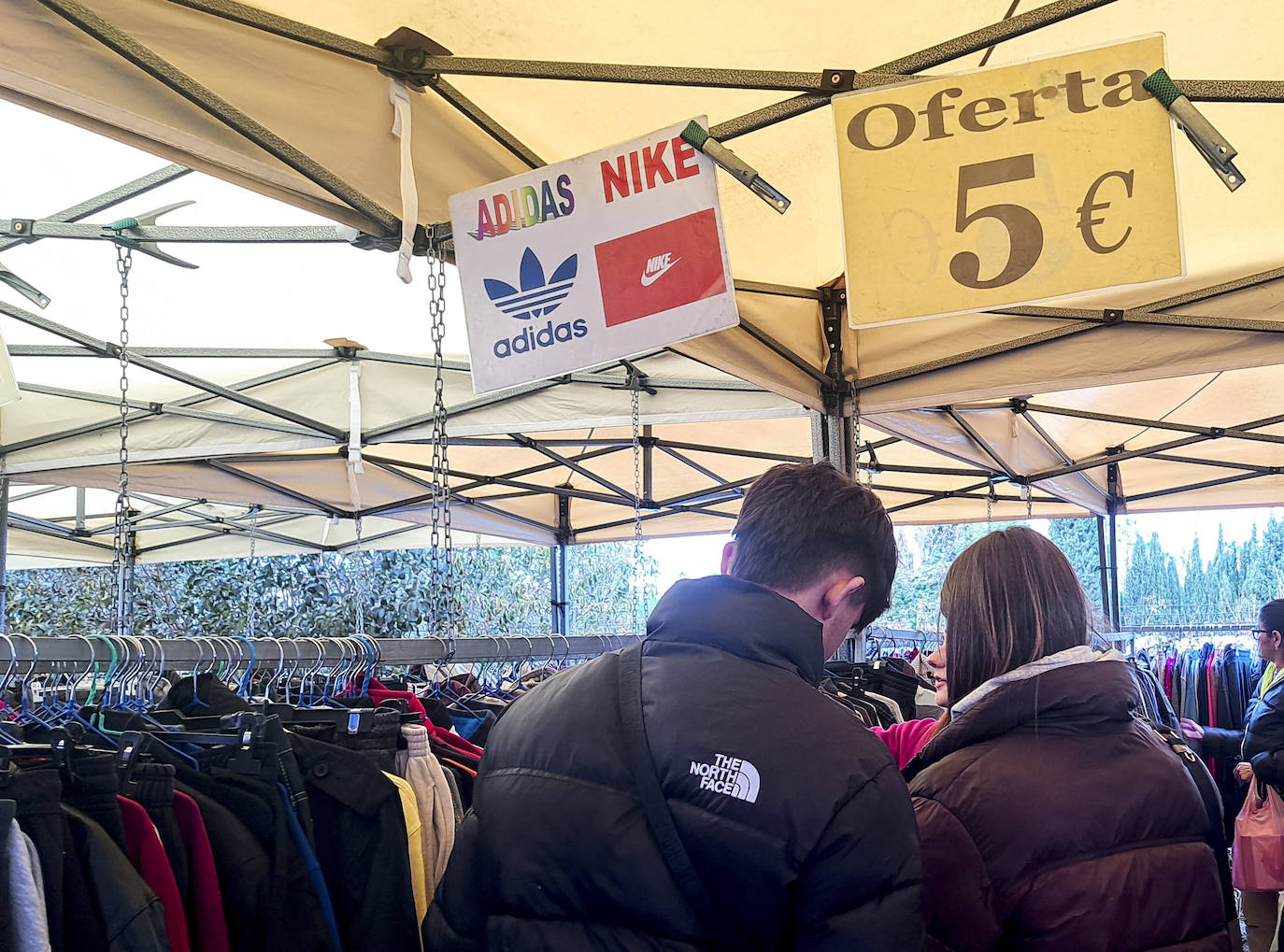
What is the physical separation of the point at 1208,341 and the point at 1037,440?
3.13 m

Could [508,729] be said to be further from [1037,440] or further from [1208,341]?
[1037,440]

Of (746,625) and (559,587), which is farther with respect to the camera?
(559,587)

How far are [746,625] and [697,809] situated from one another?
0.23m

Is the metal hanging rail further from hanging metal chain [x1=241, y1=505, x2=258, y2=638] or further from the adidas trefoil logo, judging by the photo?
hanging metal chain [x1=241, y1=505, x2=258, y2=638]

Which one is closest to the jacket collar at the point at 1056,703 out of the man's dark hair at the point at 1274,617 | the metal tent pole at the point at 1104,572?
the man's dark hair at the point at 1274,617

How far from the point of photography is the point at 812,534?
1.43 meters

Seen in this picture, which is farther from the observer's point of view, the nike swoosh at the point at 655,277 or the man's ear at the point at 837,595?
the nike swoosh at the point at 655,277

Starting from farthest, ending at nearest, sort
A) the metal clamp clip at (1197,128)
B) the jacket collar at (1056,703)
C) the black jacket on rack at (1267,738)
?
the black jacket on rack at (1267,738), the metal clamp clip at (1197,128), the jacket collar at (1056,703)

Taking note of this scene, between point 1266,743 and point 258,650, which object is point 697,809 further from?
point 1266,743

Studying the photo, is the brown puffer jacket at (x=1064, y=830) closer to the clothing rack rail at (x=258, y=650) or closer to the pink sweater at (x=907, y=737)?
the pink sweater at (x=907, y=737)

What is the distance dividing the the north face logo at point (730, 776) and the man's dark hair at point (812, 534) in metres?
0.29

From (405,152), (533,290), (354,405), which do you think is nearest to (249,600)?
(354,405)

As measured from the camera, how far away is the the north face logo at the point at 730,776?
1.20 metres

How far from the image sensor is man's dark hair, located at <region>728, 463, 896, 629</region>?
4.69 ft
